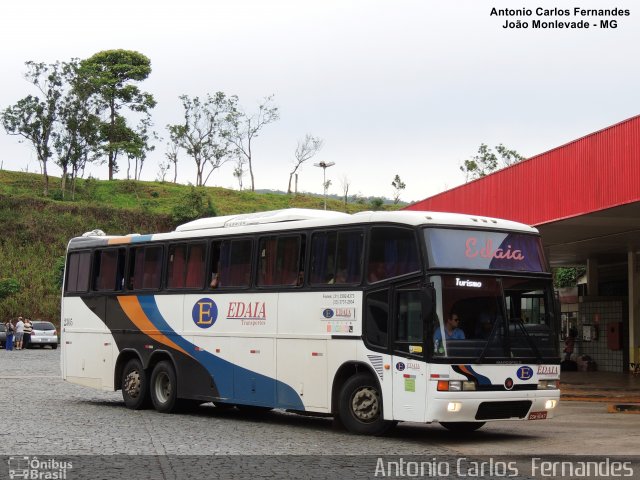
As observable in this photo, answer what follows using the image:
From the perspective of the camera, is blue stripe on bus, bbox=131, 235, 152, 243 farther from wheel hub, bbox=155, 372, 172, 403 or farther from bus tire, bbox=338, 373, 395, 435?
bus tire, bbox=338, 373, 395, 435

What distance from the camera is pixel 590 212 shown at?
2164cm

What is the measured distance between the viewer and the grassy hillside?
6531 centimetres

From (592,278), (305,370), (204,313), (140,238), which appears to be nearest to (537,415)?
(305,370)

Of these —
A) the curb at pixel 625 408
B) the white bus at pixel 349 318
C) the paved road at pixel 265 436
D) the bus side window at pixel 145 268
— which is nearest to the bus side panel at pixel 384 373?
the white bus at pixel 349 318

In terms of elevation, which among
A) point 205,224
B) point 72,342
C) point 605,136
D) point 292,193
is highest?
point 292,193

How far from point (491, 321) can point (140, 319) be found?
794 centimetres

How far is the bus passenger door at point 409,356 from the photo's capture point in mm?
14125

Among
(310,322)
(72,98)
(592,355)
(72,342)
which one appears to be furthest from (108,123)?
(310,322)

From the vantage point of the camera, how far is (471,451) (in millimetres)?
13508

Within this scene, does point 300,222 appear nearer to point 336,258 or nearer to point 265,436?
point 336,258

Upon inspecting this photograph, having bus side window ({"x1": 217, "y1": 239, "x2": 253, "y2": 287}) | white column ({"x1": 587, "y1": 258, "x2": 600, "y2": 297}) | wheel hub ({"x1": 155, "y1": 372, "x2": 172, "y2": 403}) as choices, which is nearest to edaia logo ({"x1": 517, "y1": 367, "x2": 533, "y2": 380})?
bus side window ({"x1": 217, "y1": 239, "x2": 253, "y2": 287})

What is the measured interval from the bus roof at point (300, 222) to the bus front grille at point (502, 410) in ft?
8.25

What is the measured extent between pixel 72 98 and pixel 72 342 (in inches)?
2331

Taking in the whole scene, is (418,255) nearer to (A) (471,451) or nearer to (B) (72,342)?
(A) (471,451)
